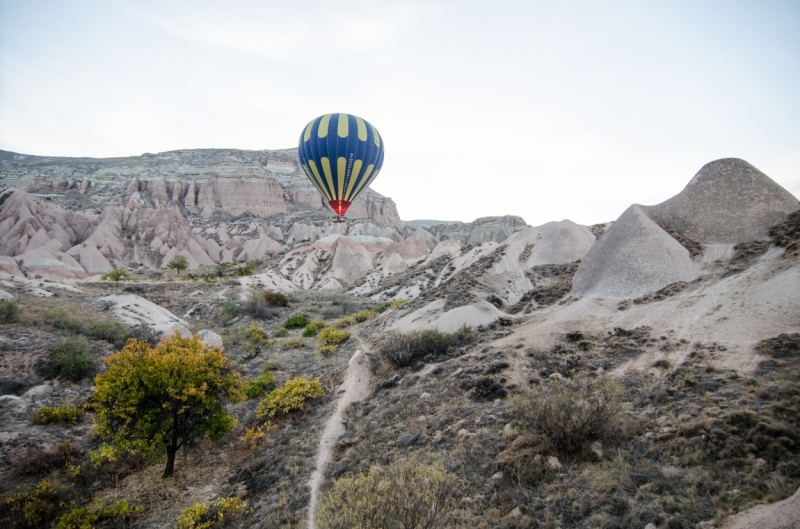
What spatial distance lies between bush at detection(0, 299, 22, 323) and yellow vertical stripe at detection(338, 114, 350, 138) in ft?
55.0

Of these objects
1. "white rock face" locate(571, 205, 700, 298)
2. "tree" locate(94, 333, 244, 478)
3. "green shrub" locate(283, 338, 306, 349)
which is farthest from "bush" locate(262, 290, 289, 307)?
"white rock face" locate(571, 205, 700, 298)

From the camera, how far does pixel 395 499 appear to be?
510cm

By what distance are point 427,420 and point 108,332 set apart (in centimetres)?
1364

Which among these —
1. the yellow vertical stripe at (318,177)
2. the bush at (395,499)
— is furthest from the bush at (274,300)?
the bush at (395,499)

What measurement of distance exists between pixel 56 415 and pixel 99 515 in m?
4.46

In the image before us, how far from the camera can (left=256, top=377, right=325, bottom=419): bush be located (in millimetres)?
11070

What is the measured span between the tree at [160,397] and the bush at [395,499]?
3.59 meters

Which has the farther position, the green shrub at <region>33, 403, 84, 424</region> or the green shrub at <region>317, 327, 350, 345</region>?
the green shrub at <region>317, 327, 350, 345</region>

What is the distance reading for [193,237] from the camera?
62969mm

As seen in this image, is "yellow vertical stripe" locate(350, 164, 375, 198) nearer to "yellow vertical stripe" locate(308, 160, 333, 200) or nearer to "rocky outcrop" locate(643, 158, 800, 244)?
"yellow vertical stripe" locate(308, 160, 333, 200)

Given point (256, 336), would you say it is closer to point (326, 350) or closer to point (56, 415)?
point (326, 350)

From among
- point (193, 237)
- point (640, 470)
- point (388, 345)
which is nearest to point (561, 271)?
point (388, 345)

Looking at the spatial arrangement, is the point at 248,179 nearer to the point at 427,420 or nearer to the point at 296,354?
the point at 296,354

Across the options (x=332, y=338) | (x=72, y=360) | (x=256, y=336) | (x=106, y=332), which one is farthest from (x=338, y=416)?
(x=256, y=336)
